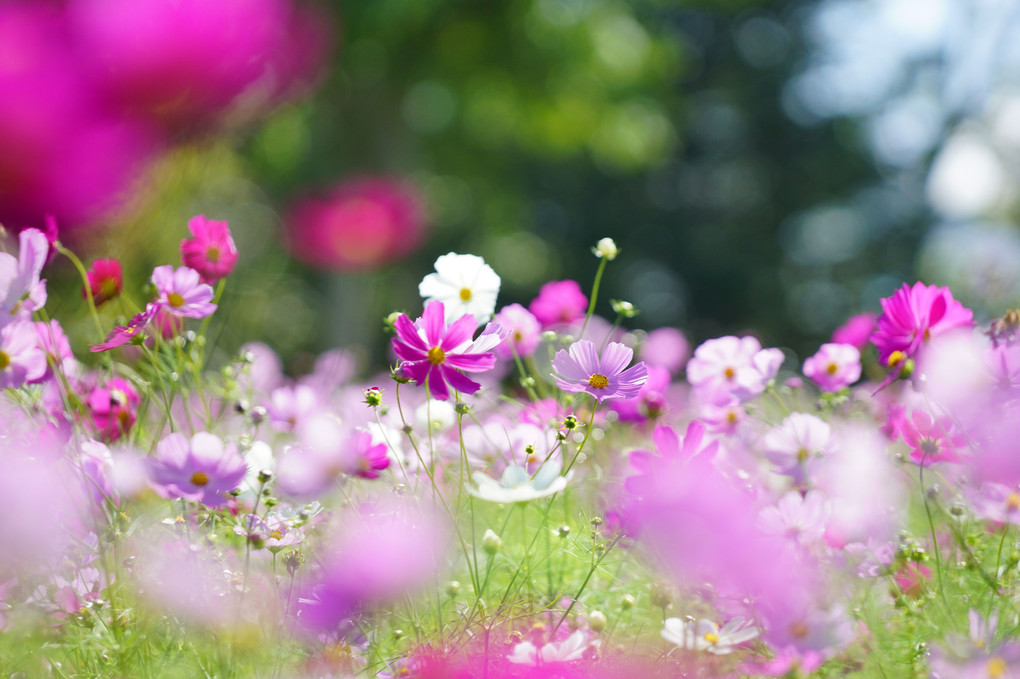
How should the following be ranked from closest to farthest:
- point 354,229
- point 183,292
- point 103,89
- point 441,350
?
1. point 441,350
2. point 183,292
3. point 103,89
4. point 354,229

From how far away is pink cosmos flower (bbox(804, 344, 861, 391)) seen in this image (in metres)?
0.96

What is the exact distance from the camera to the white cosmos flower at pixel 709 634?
1.94 ft

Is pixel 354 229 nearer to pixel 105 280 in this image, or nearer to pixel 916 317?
pixel 105 280

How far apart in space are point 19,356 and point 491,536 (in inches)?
17.5

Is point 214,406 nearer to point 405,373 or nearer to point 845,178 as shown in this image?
point 405,373

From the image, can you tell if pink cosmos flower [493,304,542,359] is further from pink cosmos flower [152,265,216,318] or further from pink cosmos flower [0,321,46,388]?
pink cosmos flower [0,321,46,388]

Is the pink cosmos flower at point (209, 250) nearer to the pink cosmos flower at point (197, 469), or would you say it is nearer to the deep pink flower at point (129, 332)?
the deep pink flower at point (129, 332)

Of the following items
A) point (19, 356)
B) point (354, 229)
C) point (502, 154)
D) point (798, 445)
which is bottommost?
point (19, 356)

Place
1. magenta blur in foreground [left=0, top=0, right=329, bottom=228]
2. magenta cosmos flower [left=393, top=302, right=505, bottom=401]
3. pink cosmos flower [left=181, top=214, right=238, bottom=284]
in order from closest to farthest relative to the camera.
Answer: magenta cosmos flower [left=393, top=302, right=505, bottom=401] < pink cosmos flower [left=181, top=214, right=238, bottom=284] < magenta blur in foreground [left=0, top=0, right=329, bottom=228]

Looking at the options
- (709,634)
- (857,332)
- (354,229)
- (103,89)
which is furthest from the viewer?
(354,229)

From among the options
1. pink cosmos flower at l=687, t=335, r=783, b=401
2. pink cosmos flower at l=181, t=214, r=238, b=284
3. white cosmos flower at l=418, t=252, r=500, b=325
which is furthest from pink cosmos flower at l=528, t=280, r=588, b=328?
pink cosmos flower at l=181, t=214, r=238, b=284

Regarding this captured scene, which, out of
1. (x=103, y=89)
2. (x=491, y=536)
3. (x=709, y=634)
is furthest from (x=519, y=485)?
(x=103, y=89)

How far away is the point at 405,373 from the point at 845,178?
11.6 metres

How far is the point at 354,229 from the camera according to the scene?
5.08m
